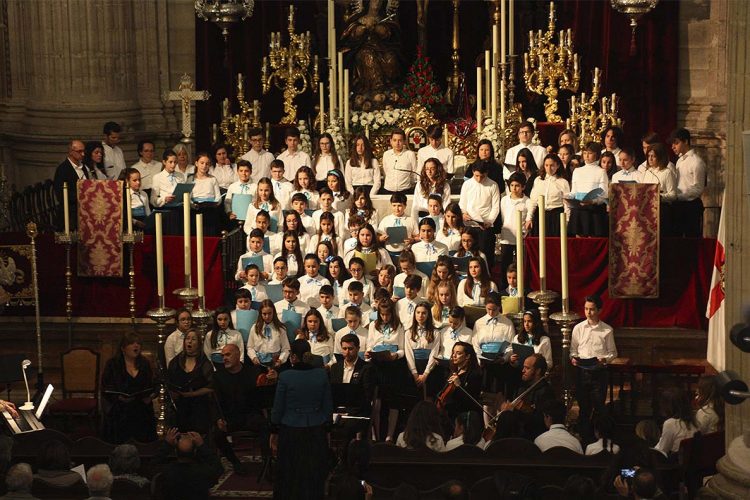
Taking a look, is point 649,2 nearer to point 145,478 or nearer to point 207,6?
point 207,6

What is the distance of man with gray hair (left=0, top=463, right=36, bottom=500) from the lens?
10398 millimetres

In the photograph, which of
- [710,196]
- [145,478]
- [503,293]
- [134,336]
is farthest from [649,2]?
[145,478]

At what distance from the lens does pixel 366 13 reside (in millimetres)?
22203

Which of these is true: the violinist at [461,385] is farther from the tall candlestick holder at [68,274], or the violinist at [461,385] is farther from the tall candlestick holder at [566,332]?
the tall candlestick holder at [68,274]

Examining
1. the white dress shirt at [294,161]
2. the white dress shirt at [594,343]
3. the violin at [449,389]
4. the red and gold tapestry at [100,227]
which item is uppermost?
the white dress shirt at [294,161]

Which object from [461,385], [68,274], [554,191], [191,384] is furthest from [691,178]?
[68,274]

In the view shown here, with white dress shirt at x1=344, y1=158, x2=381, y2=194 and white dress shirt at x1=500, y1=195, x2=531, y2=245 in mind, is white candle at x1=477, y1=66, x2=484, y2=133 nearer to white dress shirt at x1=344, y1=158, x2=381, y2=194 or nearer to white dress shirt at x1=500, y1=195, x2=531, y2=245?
white dress shirt at x1=344, y1=158, x2=381, y2=194

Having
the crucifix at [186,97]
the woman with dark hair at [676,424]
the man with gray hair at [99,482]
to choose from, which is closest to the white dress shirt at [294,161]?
the crucifix at [186,97]

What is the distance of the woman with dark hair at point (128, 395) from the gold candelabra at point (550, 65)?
8463 mm

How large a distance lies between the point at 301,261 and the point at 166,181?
2.17m

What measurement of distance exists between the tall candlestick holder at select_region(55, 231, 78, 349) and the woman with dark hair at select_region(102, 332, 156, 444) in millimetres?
2634

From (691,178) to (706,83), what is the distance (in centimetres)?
496

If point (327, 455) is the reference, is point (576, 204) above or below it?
above

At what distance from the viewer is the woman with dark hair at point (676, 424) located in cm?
1255
